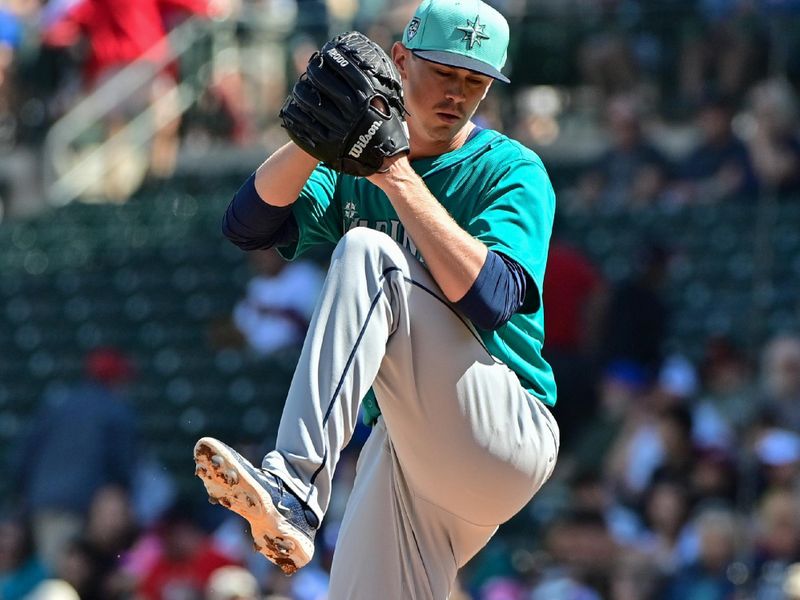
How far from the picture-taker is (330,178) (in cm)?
457

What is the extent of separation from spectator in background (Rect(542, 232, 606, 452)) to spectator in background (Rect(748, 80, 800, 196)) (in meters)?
1.22

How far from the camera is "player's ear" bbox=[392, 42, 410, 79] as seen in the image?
4398 millimetres

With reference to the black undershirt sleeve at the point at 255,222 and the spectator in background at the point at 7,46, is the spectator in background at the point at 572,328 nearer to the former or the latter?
the black undershirt sleeve at the point at 255,222

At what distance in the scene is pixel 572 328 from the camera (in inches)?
388

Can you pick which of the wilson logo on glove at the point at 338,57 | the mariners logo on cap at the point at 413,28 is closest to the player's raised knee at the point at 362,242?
the wilson logo on glove at the point at 338,57

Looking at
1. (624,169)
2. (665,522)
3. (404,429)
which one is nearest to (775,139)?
(624,169)

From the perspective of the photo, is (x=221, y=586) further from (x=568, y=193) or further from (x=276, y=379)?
(x=568, y=193)

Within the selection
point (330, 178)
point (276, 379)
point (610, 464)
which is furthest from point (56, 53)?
point (330, 178)

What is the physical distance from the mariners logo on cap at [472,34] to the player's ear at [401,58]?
0.65ft

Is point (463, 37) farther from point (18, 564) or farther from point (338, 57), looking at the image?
point (18, 564)

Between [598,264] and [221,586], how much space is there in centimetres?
410

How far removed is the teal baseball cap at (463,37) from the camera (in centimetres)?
424

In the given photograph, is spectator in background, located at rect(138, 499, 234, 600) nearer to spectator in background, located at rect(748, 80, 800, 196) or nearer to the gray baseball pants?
spectator in background, located at rect(748, 80, 800, 196)

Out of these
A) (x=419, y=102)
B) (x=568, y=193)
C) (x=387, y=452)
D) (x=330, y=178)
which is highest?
(x=419, y=102)
